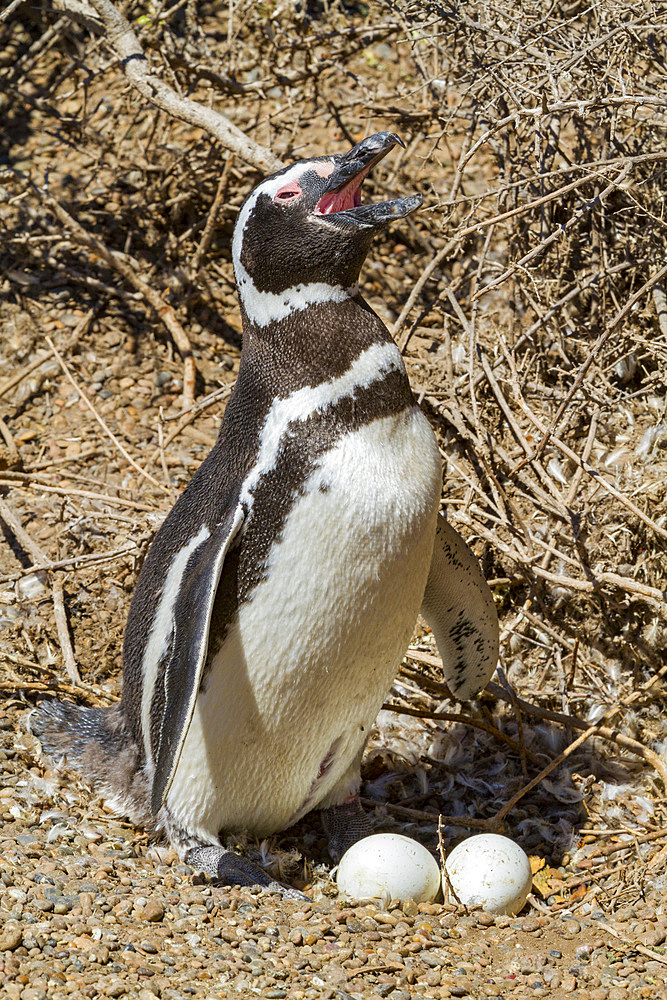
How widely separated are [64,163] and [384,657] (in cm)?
336

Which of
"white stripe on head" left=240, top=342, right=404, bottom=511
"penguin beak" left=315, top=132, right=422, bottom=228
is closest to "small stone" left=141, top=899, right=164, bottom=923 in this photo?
"white stripe on head" left=240, top=342, right=404, bottom=511

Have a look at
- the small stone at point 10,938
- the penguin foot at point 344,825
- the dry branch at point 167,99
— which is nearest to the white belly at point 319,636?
the penguin foot at point 344,825

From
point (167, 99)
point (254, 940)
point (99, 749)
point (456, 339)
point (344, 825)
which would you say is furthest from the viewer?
point (456, 339)

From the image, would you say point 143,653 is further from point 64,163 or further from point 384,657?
point 64,163

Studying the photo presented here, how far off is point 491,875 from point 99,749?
1026 mm

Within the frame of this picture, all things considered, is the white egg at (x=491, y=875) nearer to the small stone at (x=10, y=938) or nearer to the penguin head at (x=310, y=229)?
the small stone at (x=10, y=938)

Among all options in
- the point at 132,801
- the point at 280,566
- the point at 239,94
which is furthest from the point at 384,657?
the point at 239,94

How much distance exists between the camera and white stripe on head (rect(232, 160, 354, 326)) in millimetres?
2268

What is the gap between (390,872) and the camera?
233 cm

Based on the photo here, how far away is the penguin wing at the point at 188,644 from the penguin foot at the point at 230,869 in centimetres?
25

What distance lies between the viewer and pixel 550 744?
9.82ft

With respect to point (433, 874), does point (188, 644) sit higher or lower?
higher

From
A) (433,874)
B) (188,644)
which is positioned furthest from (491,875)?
(188,644)

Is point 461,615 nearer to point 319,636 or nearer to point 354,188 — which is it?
point 319,636
